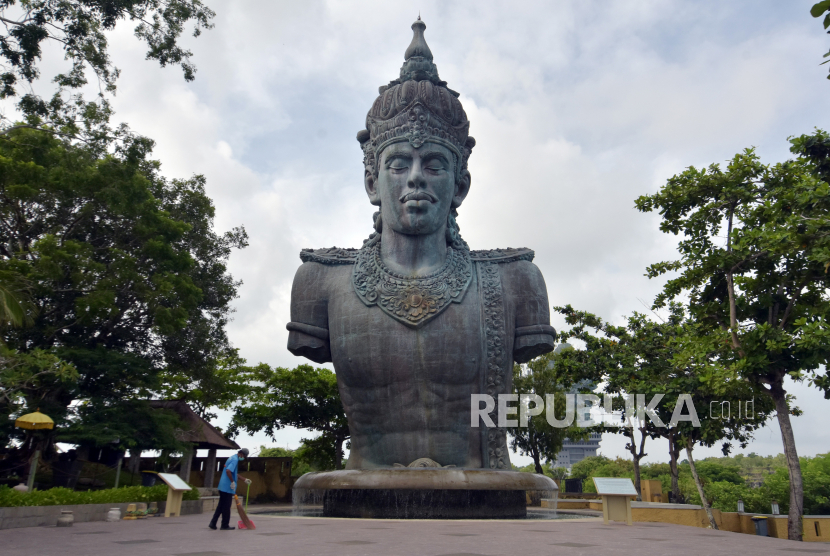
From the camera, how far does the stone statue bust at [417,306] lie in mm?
9836

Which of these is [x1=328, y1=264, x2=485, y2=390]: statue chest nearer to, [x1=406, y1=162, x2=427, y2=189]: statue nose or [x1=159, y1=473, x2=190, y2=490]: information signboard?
[x1=406, y1=162, x2=427, y2=189]: statue nose

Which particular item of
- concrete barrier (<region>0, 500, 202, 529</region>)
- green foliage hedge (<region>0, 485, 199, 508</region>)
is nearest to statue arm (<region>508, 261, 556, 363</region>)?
concrete barrier (<region>0, 500, 202, 529</region>)

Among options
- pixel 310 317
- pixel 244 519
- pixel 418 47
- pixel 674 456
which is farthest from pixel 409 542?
pixel 674 456

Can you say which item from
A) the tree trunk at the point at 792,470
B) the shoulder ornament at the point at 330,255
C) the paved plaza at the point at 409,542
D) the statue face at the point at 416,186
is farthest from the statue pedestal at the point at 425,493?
the tree trunk at the point at 792,470

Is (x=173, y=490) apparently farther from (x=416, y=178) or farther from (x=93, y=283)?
(x=93, y=283)

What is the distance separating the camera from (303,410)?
93.3 feet

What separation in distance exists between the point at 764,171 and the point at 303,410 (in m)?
21.3

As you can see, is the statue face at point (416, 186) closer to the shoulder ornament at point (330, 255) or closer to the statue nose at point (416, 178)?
the statue nose at point (416, 178)

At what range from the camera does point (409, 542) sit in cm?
533

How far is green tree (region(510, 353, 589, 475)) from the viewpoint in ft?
88.8

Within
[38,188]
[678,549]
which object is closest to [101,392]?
[38,188]

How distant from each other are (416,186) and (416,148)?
2.10 ft

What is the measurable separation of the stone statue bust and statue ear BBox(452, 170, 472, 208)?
125mm

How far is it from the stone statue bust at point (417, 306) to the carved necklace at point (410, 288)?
18 mm
